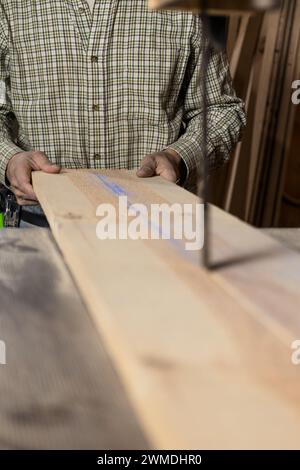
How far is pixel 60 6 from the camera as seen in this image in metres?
2.12

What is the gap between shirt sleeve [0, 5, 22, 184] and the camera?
2023 mm

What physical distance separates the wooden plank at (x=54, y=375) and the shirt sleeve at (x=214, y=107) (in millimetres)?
1028

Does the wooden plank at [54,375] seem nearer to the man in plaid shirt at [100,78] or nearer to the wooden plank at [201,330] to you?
the wooden plank at [201,330]

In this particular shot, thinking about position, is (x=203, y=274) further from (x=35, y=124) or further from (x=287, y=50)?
(x=287, y=50)

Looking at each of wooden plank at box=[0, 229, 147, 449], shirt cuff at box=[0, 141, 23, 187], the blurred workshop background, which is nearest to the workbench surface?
wooden plank at box=[0, 229, 147, 449]

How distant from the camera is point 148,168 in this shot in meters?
1.82
